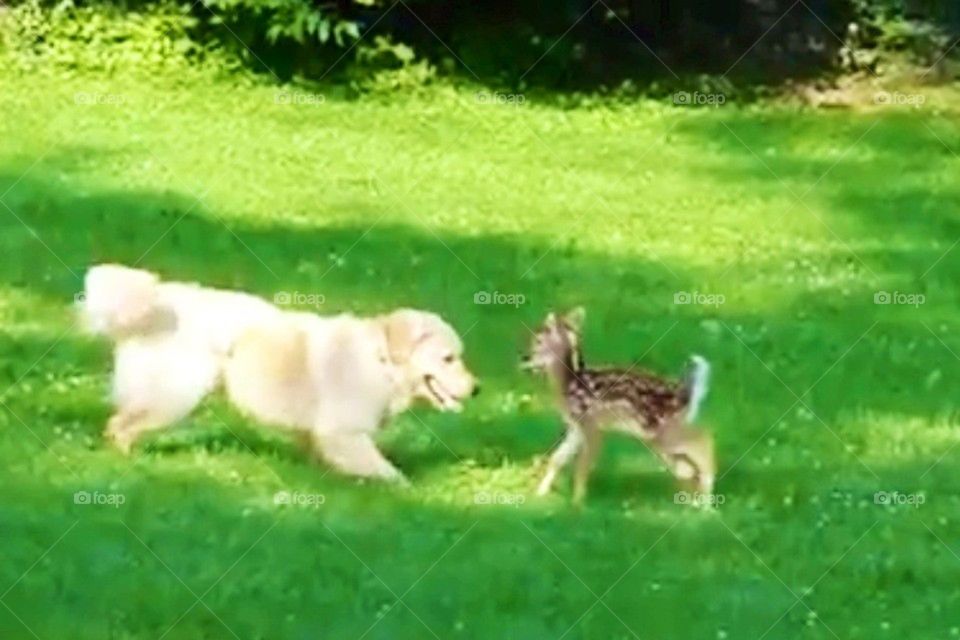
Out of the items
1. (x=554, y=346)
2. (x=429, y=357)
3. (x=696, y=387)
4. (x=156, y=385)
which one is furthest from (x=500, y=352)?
(x=156, y=385)

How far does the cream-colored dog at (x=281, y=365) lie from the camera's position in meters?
4.27

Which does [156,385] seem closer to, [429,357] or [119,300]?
[119,300]

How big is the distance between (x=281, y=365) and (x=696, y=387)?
884mm

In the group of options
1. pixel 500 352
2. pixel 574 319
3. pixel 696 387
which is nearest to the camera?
pixel 696 387

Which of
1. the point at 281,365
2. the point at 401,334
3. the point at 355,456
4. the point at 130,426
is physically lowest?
the point at 130,426

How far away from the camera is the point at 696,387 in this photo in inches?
172

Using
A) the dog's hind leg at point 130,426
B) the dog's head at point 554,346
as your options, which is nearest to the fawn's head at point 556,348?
the dog's head at point 554,346

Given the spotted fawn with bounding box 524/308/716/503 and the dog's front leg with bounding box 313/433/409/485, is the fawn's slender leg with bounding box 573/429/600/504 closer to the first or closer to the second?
the spotted fawn with bounding box 524/308/716/503

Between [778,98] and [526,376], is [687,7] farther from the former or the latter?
[526,376]

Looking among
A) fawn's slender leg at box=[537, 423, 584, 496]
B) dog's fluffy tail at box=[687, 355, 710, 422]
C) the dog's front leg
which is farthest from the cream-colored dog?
dog's fluffy tail at box=[687, 355, 710, 422]

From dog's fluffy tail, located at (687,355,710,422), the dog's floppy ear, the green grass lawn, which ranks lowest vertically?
the green grass lawn

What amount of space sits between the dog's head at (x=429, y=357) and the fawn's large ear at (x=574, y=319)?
0.83ft

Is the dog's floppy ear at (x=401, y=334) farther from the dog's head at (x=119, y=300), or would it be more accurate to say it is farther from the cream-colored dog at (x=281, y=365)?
the dog's head at (x=119, y=300)

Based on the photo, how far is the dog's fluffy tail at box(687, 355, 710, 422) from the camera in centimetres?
437
